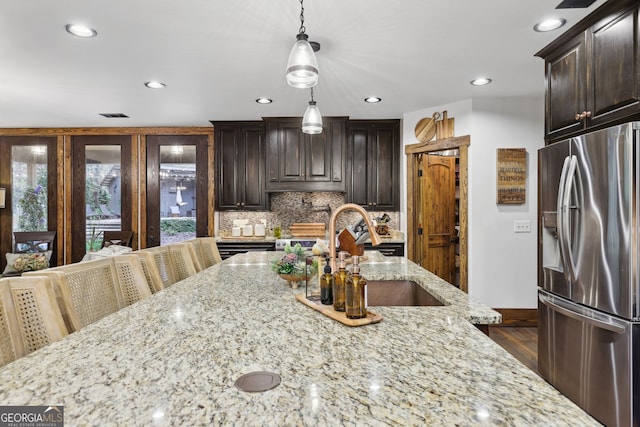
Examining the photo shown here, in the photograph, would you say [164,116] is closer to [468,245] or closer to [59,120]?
[59,120]

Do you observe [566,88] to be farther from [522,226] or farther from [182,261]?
[182,261]

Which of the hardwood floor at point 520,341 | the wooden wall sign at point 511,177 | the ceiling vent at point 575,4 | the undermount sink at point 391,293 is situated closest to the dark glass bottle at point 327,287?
the undermount sink at point 391,293

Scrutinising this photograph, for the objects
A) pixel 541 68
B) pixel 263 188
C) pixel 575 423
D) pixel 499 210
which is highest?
pixel 541 68

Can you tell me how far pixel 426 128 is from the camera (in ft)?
14.3

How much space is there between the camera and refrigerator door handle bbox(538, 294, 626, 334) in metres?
1.83

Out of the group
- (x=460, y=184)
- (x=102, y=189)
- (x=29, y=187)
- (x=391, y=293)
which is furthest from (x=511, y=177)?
(x=29, y=187)

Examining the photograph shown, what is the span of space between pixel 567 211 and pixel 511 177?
1.93 m

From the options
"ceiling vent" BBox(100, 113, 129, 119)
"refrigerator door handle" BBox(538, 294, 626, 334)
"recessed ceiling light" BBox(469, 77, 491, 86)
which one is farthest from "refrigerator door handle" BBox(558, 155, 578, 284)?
"ceiling vent" BBox(100, 113, 129, 119)

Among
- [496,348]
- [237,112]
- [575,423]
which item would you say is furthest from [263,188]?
[575,423]

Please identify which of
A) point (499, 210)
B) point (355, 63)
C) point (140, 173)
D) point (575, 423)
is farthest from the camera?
point (140, 173)

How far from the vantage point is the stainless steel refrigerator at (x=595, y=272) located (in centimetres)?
178

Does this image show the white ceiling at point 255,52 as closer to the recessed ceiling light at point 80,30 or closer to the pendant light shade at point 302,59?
the recessed ceiling light at point 80,30

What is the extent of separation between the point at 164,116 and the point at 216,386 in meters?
4.60

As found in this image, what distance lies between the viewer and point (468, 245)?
4.03 m
